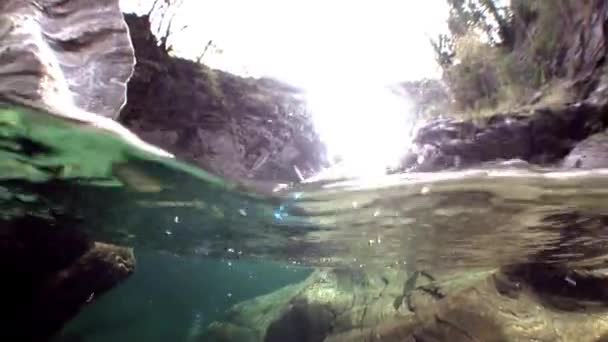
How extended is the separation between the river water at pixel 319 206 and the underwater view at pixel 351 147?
Result: 0.24 feet

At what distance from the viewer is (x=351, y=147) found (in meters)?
11.0

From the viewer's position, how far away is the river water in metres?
8.73

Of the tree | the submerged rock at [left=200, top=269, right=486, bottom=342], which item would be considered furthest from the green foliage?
the tree

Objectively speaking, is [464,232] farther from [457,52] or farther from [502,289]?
[457,52]

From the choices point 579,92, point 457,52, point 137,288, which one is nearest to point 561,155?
point 579,92

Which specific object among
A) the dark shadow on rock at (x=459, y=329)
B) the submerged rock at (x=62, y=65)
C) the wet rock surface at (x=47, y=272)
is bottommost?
the dark shadow on rock at (x=459, y=329)

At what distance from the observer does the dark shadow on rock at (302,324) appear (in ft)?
54.0

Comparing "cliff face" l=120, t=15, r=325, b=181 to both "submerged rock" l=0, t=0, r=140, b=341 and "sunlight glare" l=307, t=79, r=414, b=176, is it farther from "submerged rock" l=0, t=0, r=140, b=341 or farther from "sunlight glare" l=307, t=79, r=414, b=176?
"submerged rock" l=0, t=0, r=140, b=341

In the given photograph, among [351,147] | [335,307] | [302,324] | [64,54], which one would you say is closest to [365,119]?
[351,147]

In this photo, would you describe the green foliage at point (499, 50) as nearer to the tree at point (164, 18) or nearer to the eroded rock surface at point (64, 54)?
the tree at point (164, 18)

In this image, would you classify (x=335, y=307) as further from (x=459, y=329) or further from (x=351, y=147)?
(x=351, y=147)

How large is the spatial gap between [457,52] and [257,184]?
5488 millimetres

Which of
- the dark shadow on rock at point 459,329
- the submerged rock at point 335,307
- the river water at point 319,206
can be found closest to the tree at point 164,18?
the river water at point 319,206

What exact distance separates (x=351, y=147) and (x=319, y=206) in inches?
63.3
